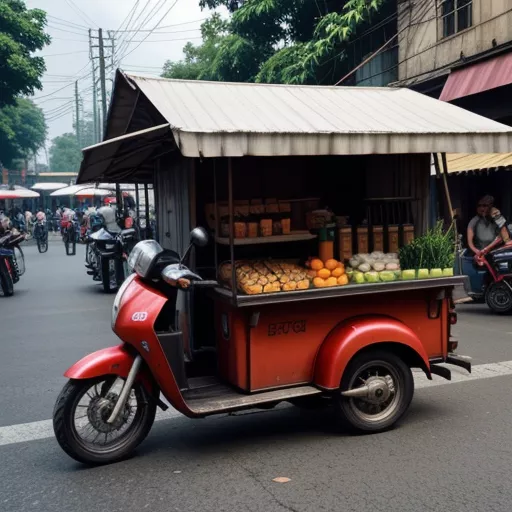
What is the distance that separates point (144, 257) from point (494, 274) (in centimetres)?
694

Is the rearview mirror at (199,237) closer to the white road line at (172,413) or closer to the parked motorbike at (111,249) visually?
the white road line at (172,413)

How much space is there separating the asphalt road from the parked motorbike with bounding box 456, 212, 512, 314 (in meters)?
3.90

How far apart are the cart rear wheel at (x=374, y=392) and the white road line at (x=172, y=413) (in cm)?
118

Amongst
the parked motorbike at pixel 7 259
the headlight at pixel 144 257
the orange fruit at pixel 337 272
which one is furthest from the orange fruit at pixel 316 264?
the parked motorbike at pixel 7 259

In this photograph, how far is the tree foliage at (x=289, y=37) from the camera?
17016 mm

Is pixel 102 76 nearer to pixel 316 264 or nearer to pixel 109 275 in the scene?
pixel 109 275

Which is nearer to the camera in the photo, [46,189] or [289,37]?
[289,37]

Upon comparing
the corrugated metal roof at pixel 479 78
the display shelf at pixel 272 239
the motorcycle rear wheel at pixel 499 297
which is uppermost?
the corrugated metal roof at pixel 479 78

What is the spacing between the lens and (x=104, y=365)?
4.05 m

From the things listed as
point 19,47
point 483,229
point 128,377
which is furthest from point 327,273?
point 19,47

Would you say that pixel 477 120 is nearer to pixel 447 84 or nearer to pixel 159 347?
pixel 159 347

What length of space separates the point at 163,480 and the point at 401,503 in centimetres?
140

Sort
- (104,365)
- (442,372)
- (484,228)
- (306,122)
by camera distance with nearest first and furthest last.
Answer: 1. (104,365)
2. (306,122)
3. (442,372)
4. (484,228)

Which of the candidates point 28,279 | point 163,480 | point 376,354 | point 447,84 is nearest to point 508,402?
point 376,354
